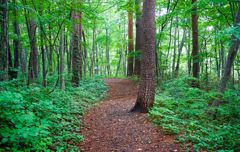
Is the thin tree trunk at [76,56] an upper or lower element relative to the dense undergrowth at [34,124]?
upper

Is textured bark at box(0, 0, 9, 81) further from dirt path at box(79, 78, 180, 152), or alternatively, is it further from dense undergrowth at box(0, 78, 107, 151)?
dirt path at box(79, 78, 180, 152)

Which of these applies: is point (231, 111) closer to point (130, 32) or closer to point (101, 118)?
point (101, 118)

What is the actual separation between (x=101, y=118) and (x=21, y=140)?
318 cm

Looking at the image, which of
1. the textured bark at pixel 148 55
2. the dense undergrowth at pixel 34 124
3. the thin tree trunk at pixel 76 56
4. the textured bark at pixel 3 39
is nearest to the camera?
the dense undergrowth at pixel 34 124

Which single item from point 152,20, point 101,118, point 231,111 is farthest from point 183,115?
point 152,20

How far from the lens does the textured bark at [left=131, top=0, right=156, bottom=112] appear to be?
507 cm

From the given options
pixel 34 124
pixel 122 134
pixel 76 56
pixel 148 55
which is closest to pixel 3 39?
pixel 34 124

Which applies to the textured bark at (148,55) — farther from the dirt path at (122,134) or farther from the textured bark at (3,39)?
the textured bark at (3,39)

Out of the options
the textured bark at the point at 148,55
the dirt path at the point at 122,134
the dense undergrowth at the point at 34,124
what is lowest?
the dirt path at the point at 122,134

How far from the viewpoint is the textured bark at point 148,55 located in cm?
507

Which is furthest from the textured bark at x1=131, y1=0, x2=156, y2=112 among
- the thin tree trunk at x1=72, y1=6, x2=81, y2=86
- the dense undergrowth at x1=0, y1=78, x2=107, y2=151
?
the thin tree trunk at x1=72, y1=6, x2=81, y2=86

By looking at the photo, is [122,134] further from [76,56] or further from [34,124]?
[76,56]

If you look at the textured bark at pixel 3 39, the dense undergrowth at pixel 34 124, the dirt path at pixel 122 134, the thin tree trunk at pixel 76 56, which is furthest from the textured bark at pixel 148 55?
the thin tree trunk at pixel 76 56

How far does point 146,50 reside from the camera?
201 inches
